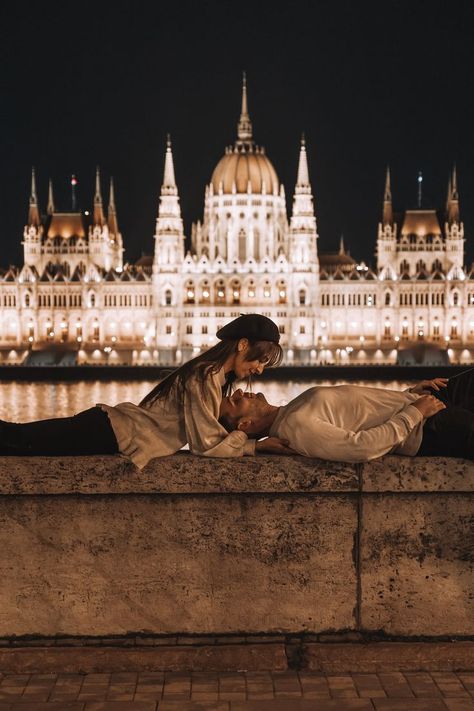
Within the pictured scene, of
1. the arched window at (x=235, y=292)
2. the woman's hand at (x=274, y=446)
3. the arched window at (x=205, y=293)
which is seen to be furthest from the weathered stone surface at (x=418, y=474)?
the arched window at (x=205, y=293)

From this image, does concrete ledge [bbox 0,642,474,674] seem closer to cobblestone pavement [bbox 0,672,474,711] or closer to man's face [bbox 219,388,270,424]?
cobblestone pavement [bbox 0,672,474,711]

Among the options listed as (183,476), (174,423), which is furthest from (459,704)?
(174,423)

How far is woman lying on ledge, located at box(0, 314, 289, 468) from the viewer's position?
5.37 m

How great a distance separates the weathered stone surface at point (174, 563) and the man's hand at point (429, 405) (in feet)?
1.97

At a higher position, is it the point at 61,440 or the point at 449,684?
the point at 61,440

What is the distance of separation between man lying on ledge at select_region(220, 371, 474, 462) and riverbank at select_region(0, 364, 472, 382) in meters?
60.0

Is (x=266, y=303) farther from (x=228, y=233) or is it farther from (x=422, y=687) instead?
(x=422, y=687)

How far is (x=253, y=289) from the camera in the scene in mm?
96812

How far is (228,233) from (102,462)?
98.0 meters

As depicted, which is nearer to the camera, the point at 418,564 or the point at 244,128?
the point at 418,564

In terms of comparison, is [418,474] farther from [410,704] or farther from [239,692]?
[239,692]

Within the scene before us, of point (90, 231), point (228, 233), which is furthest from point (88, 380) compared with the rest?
point (90, 231)

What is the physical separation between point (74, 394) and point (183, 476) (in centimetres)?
4763

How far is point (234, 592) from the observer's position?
5.36 metres
